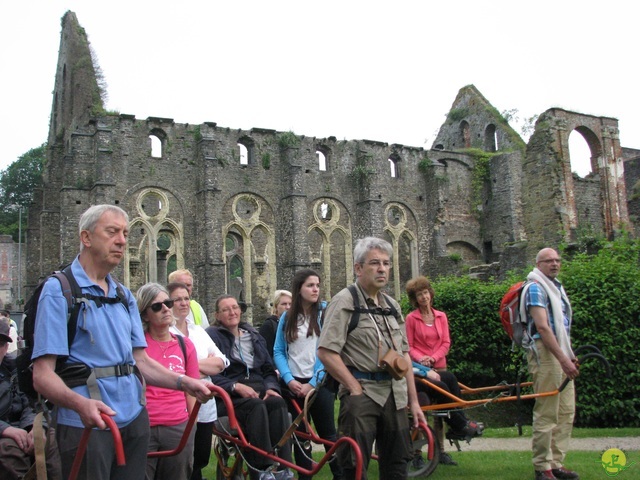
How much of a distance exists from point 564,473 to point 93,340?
4.64 metres

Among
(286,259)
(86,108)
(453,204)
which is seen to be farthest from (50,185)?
(453,204)

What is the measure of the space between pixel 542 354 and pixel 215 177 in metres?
21.6

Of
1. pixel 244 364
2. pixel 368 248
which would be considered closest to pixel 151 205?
pixel 244 364

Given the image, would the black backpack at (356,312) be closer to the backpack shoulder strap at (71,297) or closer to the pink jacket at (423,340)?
the backpack shoulder strap at (71,297)

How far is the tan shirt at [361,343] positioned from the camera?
4.57 meters

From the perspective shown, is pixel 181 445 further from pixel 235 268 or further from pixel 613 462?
pixel 235 268

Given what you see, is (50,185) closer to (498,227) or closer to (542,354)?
(498,227)

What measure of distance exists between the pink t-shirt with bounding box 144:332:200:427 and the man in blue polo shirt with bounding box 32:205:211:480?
1051 millimetres

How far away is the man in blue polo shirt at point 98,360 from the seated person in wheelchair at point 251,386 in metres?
1.95

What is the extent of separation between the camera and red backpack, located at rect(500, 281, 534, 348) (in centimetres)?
641

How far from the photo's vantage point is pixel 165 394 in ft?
16.1

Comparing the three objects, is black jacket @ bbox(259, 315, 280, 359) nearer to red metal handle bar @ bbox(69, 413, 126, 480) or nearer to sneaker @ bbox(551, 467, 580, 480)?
sneaker @ bbox(551, 467, 580, 480)

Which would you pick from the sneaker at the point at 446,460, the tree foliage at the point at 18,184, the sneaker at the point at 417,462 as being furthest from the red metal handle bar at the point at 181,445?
the tree foliage at the point at 18,184

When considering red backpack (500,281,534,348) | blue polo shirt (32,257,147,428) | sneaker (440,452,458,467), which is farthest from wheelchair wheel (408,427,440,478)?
blue polo shirt (32,257,147,428)
